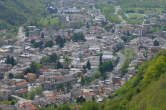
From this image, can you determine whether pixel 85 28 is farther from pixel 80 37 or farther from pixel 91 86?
pixel 91 86

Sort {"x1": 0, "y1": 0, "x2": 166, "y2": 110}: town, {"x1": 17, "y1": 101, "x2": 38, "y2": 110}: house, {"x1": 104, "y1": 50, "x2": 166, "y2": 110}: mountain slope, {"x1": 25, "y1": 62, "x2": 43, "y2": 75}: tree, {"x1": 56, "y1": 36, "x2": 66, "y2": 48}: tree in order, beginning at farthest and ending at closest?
1. {"x1": 56, "y1": 36, "x2": 66, "y2": 48}: tree
2. {"x1": 25, "y1": 62, "x2": 43, "y2": 75}: tree
3. {"x1": 0, "y1": 0, "x2": 166, "y2": 110}: town
4. {"x1": 17, "y1": 101, "x2": 38, "y2": 110}: house
5. {"x1": 104, "y1": 50, "x2": 166, "y2": 110}: mountain slope

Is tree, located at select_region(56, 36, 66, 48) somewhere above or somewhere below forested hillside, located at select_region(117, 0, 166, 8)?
below

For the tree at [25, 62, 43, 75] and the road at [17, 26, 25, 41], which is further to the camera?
the road at [17, 26, 25, 41]

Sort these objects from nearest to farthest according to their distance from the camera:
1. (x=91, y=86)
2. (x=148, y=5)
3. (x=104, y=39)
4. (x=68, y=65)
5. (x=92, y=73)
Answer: (x=91, y=86), (x=92, y=73), (x=68, y=65), (x=104, y=39), (x=148, y=5)

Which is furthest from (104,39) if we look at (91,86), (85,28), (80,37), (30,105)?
(30,105)

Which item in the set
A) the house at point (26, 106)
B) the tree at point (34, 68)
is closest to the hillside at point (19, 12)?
the tree at point (34, 68)

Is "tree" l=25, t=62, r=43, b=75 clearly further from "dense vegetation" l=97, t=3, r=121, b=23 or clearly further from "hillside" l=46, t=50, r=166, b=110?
"dense vegetation" l=97, t=3, r=121, b=23

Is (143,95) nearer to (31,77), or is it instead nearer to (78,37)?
(31,77)

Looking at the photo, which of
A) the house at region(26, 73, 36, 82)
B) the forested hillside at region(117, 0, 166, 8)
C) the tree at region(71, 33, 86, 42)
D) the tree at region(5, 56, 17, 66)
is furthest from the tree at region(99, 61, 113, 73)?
the forested hillside at region(117, 0, 166, 8)
